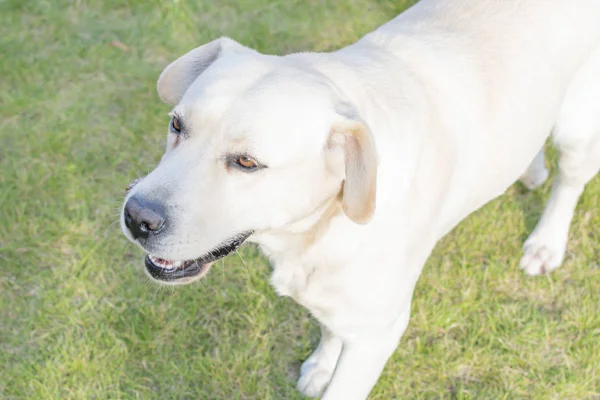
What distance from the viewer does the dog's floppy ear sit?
223cm

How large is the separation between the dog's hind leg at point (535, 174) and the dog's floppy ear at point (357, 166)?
2.37 meters

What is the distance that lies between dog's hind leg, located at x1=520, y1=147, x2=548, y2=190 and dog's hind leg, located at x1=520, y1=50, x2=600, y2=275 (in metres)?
0.32

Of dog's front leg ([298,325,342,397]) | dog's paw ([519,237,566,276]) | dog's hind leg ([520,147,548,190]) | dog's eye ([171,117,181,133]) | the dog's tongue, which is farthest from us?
dog's hind leg ([520,147,548,190])

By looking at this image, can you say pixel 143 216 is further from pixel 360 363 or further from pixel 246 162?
pixel 360 363

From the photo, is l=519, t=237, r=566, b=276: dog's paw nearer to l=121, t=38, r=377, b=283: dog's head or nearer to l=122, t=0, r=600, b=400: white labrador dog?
l=122, t=0, r=600, b=400: white labrador dog

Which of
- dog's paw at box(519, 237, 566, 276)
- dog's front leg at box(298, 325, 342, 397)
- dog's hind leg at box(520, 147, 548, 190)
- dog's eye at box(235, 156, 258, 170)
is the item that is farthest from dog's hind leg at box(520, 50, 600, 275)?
dog's eye at box(235, 156, 258, 170)

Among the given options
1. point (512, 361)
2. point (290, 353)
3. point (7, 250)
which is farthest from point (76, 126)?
point (512, 361)

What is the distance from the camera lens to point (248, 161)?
7.37 ft

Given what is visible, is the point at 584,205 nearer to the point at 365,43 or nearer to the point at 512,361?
the point at 512,361

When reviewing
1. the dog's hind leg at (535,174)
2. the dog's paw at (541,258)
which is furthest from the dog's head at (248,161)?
the dog's hind leg at (535,174)

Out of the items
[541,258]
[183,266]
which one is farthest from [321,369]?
[541,258]

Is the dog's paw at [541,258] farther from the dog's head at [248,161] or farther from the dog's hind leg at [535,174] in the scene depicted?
the dog's head at [248,161]

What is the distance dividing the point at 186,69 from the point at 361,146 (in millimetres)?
850

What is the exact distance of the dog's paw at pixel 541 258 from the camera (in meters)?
4.01
